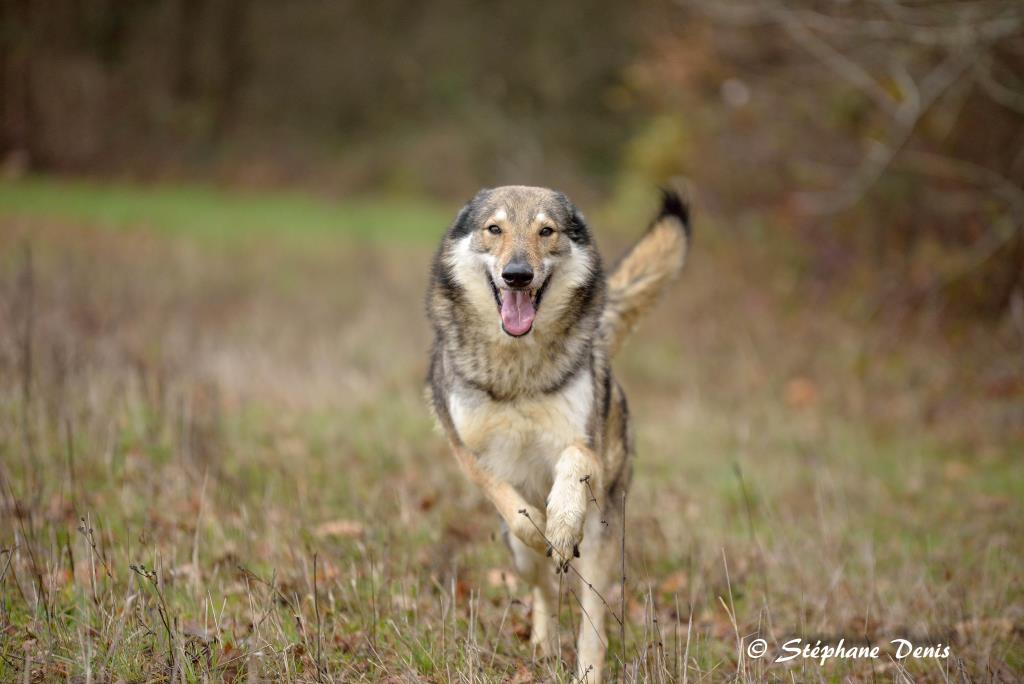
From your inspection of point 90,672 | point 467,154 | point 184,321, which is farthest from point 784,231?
point 467,154

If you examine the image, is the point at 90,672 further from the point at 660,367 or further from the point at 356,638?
the point at 660,367

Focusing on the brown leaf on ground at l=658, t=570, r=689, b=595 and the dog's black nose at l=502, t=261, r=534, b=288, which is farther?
the brown leaf on ground at l=658, t=570, r=689, b=595

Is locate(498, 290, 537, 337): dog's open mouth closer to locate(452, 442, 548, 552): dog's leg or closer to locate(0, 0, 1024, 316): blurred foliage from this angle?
locate(452, 442, 548, 552): dog's leg

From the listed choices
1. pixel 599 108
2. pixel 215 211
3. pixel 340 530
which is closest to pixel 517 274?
pixel 340 530

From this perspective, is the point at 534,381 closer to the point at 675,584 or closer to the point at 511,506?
the point at 511,506

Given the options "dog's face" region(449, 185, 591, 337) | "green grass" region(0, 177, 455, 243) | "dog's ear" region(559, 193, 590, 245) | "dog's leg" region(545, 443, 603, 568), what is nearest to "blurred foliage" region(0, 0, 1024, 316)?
"green grass" region(0, 177, 455, 243)

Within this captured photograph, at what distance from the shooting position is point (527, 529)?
11.2 ft

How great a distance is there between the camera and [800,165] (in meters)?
9.79

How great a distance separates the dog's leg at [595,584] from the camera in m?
3.48

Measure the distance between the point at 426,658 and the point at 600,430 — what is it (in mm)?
1211

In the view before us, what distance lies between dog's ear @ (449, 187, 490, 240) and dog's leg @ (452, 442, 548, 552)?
0.98 meters

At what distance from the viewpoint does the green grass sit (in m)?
16.1

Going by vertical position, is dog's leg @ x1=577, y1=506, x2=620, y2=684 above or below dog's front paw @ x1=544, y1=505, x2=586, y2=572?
below

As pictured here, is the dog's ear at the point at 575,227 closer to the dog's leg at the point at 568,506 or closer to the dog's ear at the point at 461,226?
the dog's ear at the point at 461,226
